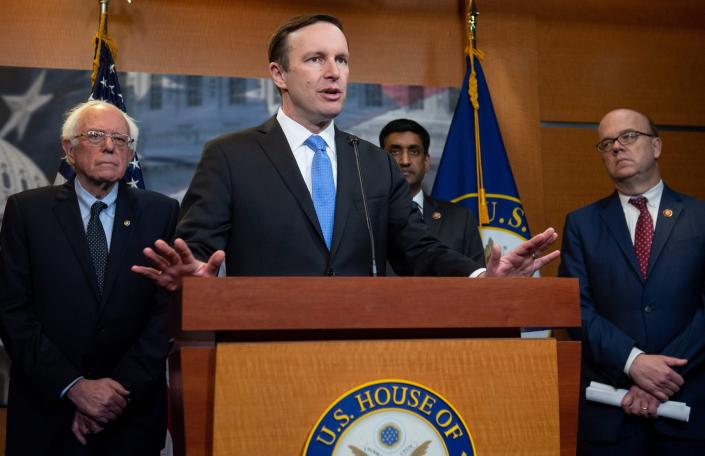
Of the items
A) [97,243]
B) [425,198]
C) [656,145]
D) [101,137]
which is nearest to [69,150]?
[101,137]

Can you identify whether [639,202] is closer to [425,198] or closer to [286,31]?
[425,198]

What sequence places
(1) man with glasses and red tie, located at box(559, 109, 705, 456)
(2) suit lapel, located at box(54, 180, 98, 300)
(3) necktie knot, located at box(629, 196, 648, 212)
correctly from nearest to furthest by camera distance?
(2) suit lapel, located at box(54, 180, 98, 300) → (1) man with glasses and red tie, located at box(559, 109, 705, 456) → (3) necktie knot, located at box(629, 196, 648, 212)

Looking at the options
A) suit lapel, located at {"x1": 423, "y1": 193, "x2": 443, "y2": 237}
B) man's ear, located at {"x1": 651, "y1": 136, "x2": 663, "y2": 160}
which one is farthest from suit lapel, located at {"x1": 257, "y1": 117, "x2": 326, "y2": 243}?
man's ear, located at {"x1": 651, "y1": 136, "x2": 663, "y2": 160}

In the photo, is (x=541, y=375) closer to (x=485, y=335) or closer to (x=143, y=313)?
(x=485, y=335)

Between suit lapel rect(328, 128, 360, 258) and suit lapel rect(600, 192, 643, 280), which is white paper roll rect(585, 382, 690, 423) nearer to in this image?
suit lapel rect(600, 192, 643, 280)

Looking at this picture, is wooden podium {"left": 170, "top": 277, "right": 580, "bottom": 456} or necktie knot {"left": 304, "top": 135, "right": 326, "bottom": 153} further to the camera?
necktie knot {"left": 304, "top": 135, "right": 326, "bottom": 153}

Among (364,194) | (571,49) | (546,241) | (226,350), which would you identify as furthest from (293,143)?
(571,49)

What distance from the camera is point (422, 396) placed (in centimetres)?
141

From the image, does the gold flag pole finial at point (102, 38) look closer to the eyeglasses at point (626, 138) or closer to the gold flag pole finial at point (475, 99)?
the gold flag pole finial at point (475, 99)

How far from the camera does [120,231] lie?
111 inches

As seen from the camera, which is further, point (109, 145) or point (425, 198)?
point (425, 198)

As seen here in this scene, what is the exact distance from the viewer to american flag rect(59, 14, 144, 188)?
3799mm

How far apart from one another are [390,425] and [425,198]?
100 inches

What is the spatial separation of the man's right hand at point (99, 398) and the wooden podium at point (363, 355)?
1.11 metres
